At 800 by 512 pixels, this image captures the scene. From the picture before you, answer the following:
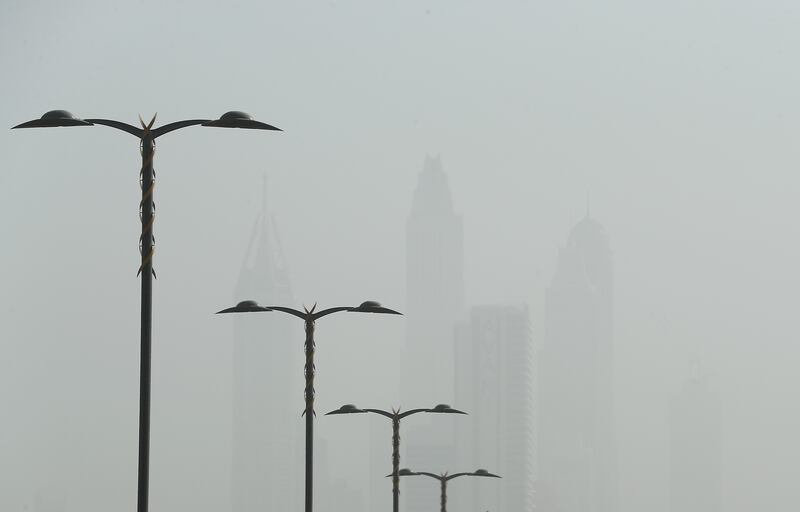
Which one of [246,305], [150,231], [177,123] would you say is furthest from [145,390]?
[246,305]

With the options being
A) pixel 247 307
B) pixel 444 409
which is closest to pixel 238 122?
pixel 247 307

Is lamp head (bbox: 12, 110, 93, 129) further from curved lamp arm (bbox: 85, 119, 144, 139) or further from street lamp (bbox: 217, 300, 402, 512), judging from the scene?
street lamp (bbox: 217, 300, 402, 512)

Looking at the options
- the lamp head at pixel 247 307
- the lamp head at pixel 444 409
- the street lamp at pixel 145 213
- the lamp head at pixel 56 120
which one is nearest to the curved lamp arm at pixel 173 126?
the street lamp at pixel 145 213

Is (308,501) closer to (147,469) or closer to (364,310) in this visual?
(364,310)

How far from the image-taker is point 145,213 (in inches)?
696

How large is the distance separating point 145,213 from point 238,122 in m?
1.96

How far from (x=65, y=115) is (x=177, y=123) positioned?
1.60m

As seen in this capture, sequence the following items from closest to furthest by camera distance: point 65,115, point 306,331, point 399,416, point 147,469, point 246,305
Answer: point 147,469, point 65,115, point 246,305, point 306,331, point 399,416

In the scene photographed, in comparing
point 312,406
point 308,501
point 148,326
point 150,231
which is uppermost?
point 150,231

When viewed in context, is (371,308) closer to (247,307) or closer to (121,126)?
(247,307)

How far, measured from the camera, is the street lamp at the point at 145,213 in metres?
17.1

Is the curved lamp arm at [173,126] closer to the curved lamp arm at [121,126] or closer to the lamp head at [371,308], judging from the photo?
the curved lamp arm at [121,126]

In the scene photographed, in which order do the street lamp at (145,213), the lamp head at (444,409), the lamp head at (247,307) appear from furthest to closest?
the lamp head at (444,409), the lamp head at (247,307), the street lamp at (145,213)

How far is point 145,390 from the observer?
56.4 feet
